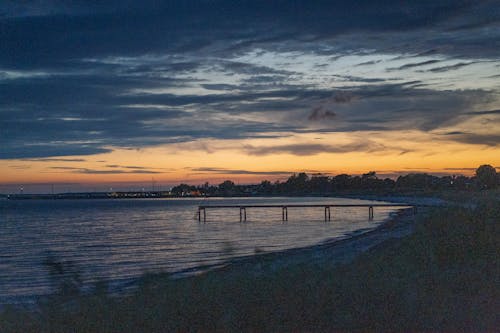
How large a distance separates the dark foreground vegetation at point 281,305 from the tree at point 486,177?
6631 inches

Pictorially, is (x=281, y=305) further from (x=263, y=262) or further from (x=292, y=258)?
(x=292, y=258)

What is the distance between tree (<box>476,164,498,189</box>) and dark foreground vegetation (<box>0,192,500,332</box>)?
6631 inches

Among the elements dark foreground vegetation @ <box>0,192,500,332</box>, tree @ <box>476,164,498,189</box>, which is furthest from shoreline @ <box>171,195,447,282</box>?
tree @ <box>476,164,498,189</box>

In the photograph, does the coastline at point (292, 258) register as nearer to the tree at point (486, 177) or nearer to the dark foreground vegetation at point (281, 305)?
the dark foreground vegetation at point (281, 305)

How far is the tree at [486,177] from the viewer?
173m

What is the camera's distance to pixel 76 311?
955 centimetres

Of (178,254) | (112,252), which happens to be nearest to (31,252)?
(112,252)

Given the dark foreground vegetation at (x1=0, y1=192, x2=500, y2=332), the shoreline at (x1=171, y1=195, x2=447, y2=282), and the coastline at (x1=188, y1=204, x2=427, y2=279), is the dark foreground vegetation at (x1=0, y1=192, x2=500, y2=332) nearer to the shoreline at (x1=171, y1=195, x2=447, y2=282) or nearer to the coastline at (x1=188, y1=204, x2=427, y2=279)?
the shoreline at (x1=171, y1=195, x2=447, y2=282)

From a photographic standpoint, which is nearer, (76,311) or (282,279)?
(76,311)

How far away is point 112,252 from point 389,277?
29504mm

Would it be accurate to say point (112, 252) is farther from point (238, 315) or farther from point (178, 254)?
point (238, 315)

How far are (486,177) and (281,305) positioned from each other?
598ft

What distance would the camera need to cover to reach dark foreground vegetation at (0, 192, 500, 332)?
929 centimetres

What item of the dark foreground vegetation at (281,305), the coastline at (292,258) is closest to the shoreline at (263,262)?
the coastline at (292,258)
